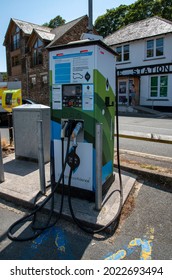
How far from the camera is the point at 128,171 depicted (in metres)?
4.48

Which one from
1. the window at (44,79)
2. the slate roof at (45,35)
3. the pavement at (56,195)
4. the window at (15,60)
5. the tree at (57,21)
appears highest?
the tree at (57,21)

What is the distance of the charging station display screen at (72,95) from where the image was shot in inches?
124

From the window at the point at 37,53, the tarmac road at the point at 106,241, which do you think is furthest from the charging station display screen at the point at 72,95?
the window at the point at 37,53

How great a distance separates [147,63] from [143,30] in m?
3.39

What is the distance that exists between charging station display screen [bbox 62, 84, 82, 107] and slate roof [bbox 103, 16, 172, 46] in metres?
18.5

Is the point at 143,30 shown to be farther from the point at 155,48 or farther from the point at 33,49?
the point at 33,49

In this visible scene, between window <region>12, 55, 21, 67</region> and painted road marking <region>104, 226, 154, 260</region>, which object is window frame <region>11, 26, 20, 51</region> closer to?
window <region>12, 55, 21, 67</region>

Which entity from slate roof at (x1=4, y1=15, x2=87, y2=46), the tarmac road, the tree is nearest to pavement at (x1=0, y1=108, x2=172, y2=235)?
the tarmac road

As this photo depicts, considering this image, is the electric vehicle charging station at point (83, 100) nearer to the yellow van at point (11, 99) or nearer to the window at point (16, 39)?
the yellow van at point (11, 99)

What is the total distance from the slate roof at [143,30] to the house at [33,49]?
541 cm

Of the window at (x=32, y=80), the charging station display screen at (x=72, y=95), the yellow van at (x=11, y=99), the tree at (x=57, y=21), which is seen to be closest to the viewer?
the charging station display screen at (x=72, y=95)

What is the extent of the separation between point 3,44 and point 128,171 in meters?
33.8
